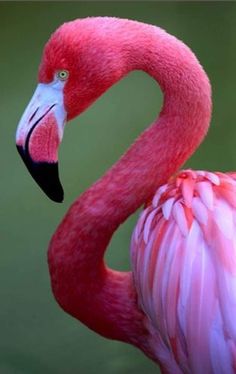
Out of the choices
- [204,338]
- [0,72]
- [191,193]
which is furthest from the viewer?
[0,72]

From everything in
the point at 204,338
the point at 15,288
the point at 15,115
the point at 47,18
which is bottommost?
the point at 15,288

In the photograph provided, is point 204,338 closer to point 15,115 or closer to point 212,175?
point 212,175

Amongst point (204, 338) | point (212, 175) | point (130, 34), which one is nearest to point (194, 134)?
point (212, 175)

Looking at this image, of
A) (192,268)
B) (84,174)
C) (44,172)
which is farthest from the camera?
(84,174)

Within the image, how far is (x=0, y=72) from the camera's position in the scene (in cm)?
149

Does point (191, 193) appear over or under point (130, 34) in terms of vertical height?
under

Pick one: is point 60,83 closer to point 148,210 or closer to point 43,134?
point 43,134

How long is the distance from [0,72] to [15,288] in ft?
1.85

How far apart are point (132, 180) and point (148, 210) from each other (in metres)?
0.07

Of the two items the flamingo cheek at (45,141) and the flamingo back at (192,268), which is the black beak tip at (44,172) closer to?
the flamingo cheek at (45,141)

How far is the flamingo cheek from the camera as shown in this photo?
0.90m

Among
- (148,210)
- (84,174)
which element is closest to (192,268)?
(148,210)

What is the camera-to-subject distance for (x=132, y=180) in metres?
0.99

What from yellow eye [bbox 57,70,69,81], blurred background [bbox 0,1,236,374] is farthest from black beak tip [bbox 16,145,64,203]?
blurred background [bbox 0,1,236,374]
